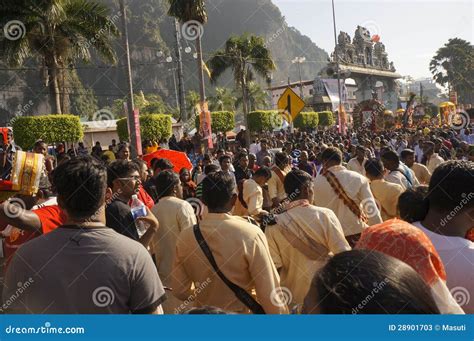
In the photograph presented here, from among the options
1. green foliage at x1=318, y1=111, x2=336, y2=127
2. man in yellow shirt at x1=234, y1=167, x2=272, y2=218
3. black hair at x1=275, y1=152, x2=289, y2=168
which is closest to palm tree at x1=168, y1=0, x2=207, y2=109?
black hair at x1=275, y1=152, x2=289, y2=168

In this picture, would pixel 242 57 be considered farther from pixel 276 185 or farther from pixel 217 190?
pixel 217 190

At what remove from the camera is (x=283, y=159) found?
7.50m

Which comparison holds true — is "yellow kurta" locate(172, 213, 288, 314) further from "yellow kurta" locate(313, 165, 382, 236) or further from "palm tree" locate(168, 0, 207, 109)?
"palm tree" locate(168, 0, 207, 109)

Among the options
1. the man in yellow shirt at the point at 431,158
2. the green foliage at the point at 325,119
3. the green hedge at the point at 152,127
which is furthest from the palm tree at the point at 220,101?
the man in yellow shirt at the point at 431,158

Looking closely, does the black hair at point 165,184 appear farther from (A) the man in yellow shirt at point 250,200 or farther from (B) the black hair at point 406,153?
(B) the black hair at point 406,153

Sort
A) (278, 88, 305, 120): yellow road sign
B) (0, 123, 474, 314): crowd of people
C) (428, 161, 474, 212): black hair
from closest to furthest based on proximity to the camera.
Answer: (0, 123, 474, 314): crowd of people
(428, 161, 474, 212): black hair
(278, 88, 305, 120): yellow road sign

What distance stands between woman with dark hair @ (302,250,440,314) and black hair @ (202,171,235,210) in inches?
74.1

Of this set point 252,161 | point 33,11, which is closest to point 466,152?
point 252,161

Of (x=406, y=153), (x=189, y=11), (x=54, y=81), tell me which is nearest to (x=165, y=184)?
(x=406, y=153)

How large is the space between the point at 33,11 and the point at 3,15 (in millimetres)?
1173

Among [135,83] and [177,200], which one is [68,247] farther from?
[135,83]

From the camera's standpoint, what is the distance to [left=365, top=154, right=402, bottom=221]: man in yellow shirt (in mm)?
5480

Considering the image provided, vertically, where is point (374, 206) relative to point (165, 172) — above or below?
below

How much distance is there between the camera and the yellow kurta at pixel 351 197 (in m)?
4.98
